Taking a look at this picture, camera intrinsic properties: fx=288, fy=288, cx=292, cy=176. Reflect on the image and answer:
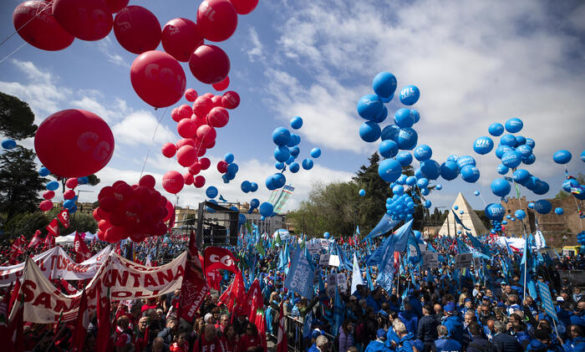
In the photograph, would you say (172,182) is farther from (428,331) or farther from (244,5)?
(428,331)

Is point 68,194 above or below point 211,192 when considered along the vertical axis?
below

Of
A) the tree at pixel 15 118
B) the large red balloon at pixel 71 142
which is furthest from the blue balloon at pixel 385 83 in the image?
the tree at pixel 15 118

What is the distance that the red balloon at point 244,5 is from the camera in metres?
5.43

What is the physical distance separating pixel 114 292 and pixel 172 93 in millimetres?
3928

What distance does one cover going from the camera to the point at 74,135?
3.66 m

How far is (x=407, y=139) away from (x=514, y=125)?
254 inches

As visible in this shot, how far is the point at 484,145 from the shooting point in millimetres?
11594

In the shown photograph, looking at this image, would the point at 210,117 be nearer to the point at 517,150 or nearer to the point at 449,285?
the point at 449,285

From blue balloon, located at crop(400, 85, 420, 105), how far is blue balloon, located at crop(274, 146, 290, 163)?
540 cm

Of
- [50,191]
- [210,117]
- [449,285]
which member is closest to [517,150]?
[449,285]

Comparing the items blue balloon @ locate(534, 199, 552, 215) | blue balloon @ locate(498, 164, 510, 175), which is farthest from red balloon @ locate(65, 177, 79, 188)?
blue balloon @ locate(534, 199, 552, 215)

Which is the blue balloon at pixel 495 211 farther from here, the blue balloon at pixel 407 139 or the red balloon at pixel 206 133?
the red balloon at pixel 206 133

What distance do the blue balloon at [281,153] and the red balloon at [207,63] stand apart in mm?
7845

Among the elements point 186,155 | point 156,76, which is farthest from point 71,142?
point 186,155
